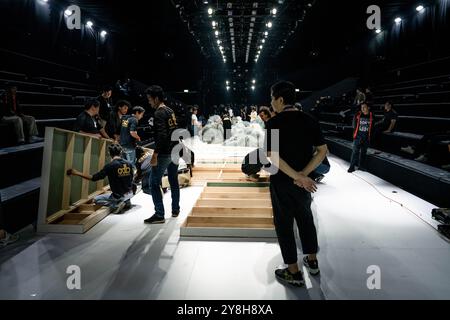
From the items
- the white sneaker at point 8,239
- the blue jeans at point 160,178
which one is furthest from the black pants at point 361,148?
the white sneaker at point 8,239

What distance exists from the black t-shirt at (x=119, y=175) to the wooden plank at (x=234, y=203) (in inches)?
36.2

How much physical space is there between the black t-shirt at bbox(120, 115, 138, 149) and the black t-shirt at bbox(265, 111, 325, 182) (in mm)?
3198

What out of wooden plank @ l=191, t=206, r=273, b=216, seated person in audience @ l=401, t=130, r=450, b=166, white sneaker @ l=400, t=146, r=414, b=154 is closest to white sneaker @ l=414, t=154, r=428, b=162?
seated person in audience @ l=401, t=130, r=450, b=166

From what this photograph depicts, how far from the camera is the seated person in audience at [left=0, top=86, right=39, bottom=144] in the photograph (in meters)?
4.88

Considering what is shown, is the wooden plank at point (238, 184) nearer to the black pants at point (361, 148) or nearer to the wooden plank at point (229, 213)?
the wooden plank at point (229, 213)

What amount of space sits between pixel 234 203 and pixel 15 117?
3.62 metres

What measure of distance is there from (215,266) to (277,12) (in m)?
12.1

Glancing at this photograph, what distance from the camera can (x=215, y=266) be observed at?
266cm

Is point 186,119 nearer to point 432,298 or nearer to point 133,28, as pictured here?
point 133,28

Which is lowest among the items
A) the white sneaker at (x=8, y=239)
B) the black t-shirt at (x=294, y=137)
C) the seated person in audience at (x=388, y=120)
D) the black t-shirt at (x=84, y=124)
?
the white sneaker at (x=8, y=239)

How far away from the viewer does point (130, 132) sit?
4980 mm

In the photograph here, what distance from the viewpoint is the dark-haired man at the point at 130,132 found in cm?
496

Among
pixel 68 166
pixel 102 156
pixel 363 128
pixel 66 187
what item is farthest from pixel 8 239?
pixel 363 128

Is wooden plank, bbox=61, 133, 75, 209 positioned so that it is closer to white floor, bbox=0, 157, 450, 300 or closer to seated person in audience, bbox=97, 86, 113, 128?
white floor, bbox=0, 157, 450, 300
